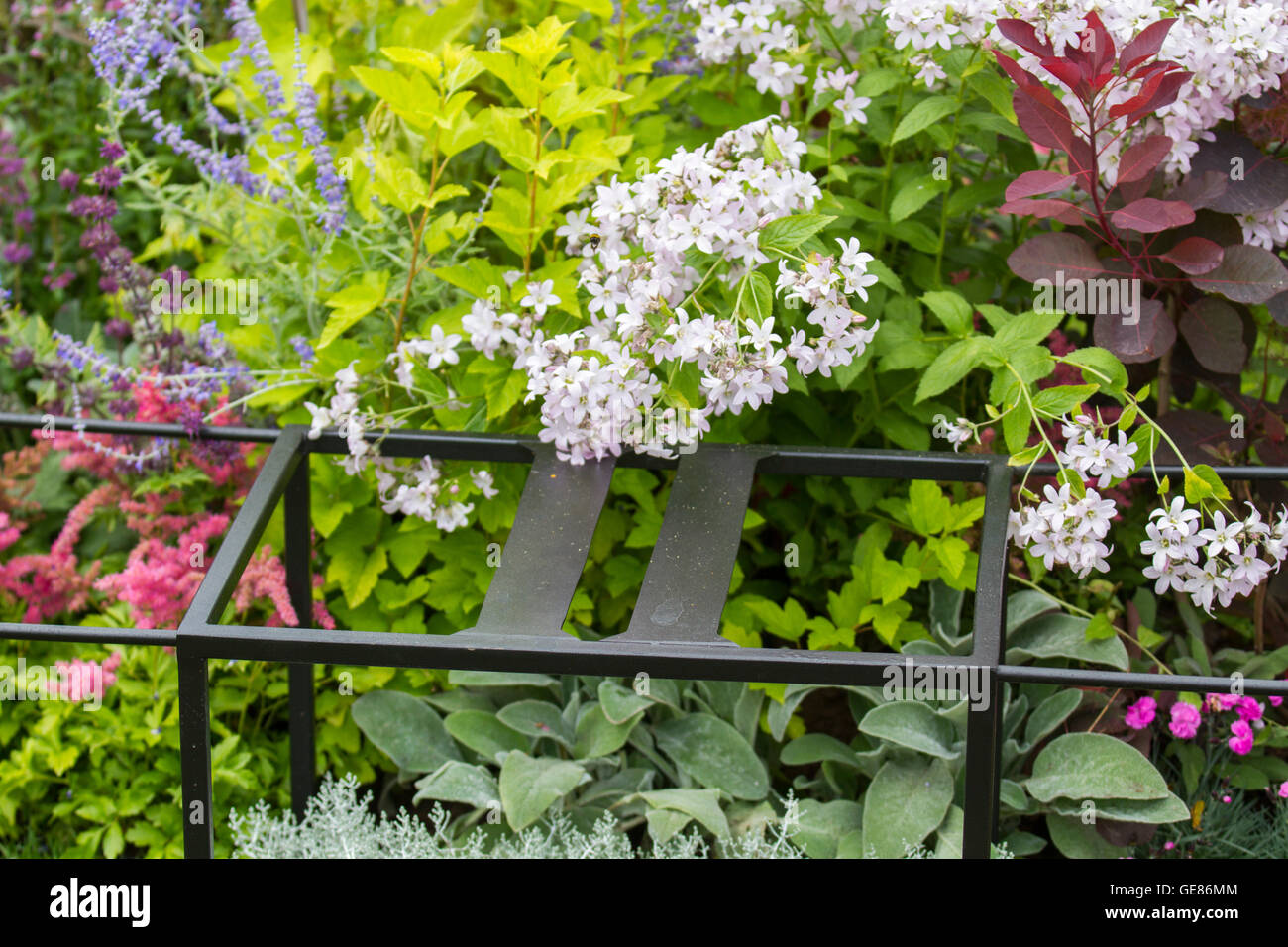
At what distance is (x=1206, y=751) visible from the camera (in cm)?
212

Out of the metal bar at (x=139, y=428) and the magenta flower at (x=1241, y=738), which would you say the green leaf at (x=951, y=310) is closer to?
the magenta flower at (x=1241, y=738)

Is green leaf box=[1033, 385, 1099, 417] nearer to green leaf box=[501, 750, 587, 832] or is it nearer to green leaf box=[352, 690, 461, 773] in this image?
green leaf box=[501, 750, 587, 832]

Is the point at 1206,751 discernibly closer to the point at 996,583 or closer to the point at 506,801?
the point at 996,583

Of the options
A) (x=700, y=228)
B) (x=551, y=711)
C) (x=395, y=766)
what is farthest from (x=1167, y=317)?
(x=395, y=766)

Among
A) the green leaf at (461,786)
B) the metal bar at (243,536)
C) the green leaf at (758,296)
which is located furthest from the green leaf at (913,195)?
the green leaf at (461,786)

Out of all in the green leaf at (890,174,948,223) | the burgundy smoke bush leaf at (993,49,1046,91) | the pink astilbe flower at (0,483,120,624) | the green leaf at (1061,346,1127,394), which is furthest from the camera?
the pink astilbe flower at (0,483,120,624)

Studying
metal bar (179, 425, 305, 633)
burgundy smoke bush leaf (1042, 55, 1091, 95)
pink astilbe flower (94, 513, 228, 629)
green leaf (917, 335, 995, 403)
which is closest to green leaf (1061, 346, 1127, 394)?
green leaf (917, 335, 995, 403)

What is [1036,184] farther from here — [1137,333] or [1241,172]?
[1241,172]

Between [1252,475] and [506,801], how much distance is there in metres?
1.14

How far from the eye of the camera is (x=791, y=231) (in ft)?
5.49

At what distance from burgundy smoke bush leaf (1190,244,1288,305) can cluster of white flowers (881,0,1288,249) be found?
149 millimetres

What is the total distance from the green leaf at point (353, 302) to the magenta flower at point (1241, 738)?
149 centimetres

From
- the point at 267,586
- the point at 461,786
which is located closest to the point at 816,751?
the point at 461,786

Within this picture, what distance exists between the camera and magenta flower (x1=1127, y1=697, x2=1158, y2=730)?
6.68 feet
